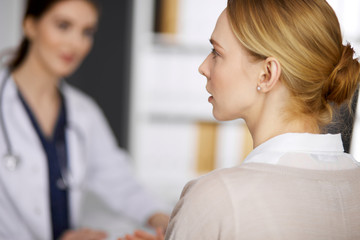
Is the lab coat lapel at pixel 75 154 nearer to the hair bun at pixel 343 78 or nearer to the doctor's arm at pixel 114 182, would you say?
the doctor's arm at pixel 114 182

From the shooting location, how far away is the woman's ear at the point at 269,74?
0.65 metres

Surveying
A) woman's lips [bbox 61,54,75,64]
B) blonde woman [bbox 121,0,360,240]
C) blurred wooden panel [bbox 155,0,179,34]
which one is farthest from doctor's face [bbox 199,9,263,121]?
blurred wooden panel [bbox 155,0,179,34]

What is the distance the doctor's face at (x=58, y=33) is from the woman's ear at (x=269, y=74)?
3.52 feet

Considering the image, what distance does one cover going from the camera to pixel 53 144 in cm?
150

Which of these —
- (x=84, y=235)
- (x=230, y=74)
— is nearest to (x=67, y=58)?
(x=84, y=235)

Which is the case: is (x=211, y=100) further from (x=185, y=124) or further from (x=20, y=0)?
(x=20, y=0)

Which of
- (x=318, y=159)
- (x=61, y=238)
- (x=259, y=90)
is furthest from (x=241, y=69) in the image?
(x=61, y=238)

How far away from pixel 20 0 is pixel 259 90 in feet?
6.77

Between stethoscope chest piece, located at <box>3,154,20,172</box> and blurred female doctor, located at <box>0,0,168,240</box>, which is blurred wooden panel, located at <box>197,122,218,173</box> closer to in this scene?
blurred female doctor, located at <box>0,0,168,240</box>

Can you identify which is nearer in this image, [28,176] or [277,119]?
[277,119]

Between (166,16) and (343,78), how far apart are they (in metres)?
1.75

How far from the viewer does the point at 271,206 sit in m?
0.62

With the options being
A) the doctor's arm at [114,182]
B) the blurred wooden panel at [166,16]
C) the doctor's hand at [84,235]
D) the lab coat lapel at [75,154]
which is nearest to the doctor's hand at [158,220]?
the doctor's arm at [114,182]

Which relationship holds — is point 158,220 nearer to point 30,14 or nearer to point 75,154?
point 75,154
